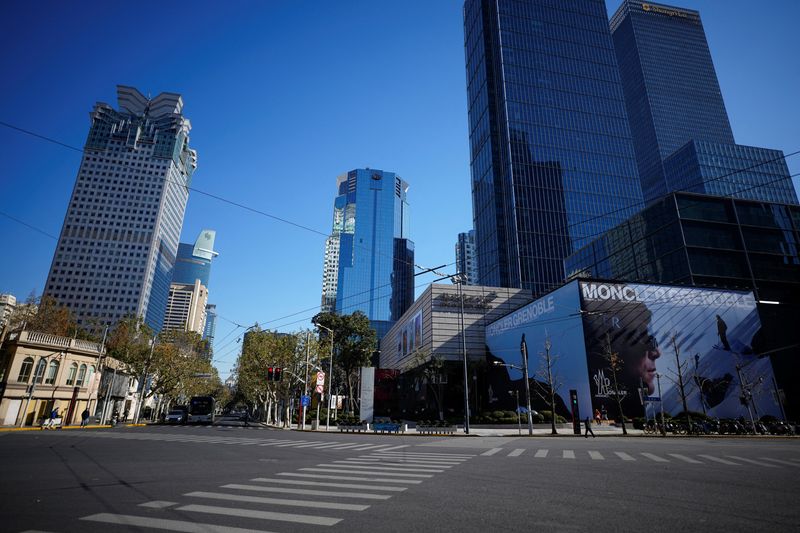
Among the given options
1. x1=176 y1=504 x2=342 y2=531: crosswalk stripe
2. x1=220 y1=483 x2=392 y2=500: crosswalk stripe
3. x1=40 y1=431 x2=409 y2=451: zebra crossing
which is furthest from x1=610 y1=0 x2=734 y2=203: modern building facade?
x1=176 y1=504 x2=342 y2=531: crosswalk stripe

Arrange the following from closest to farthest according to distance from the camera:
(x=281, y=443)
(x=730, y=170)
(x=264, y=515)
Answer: (x=264, y=515) → (x=281, y=443) → (x=730, y=170)

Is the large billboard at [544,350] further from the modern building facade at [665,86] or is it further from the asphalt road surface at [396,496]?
the modern building facade at [665,86]

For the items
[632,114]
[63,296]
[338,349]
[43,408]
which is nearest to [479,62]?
[632,114]

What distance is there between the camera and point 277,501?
6.38 metres

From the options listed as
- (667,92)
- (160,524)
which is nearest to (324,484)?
(160,524)

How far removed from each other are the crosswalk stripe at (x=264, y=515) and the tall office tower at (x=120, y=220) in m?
175

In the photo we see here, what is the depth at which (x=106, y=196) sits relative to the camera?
166 meters

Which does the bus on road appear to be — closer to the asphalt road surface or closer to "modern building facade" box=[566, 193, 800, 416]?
the asphalt road surface

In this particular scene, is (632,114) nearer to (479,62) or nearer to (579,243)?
(479,62)

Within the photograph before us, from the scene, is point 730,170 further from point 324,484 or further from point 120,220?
point 120,220

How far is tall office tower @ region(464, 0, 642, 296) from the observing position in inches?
4269

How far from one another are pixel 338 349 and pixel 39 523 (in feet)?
236

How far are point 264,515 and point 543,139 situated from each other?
12401 centimetres

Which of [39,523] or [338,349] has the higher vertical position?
[338,349]
